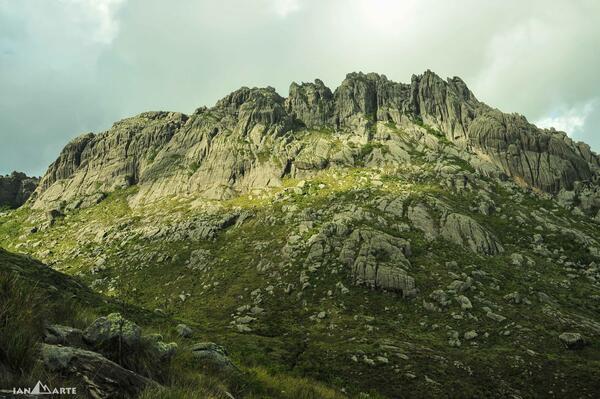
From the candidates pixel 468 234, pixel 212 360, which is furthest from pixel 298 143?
pixel 212 360

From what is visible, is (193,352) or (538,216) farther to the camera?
(538,216)

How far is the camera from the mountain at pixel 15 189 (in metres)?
140

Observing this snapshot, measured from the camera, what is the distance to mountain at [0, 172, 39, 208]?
140375 millimetres

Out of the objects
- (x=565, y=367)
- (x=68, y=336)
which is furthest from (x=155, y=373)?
(x=565, y=367)

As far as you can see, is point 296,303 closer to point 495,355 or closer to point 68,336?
point 495,355

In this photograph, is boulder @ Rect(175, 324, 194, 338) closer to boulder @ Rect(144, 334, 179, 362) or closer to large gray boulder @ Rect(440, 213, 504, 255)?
boulder @ Rect(144, 334, 179, 362)

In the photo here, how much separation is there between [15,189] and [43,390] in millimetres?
180492

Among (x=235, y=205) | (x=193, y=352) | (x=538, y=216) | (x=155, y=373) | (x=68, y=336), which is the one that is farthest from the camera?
(x=235, y=205)

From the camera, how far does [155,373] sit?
27.7 feet

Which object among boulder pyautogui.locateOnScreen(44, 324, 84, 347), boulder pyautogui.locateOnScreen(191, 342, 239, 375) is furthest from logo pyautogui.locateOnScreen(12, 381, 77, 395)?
boulder pyautogui.locateOnScreen(191, 342, 239, 375)

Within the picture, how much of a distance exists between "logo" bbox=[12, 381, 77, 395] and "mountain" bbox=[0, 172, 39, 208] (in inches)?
6561

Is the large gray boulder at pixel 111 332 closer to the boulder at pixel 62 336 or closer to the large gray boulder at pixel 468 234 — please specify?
the boulder at pixel 62 336

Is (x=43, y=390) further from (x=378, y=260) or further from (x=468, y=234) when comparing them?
(x=468, y=234)

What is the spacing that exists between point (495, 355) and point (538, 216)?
155 feet
